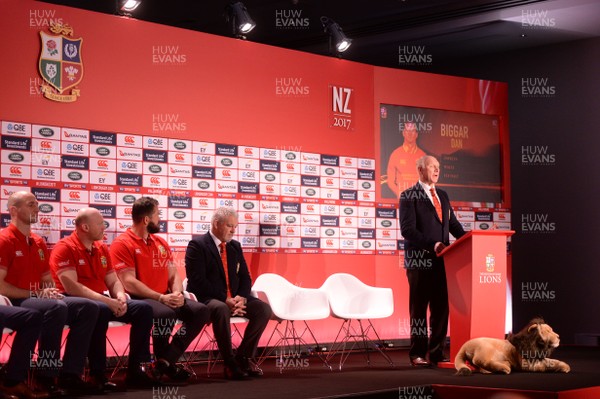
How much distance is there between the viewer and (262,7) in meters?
9.88

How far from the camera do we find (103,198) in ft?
23.4

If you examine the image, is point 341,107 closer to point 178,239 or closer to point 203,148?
point 203,148

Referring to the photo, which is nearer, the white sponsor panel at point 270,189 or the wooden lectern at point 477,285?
the wooden lectern at point 477,285

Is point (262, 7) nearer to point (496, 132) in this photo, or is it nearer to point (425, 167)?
point (496, 132)

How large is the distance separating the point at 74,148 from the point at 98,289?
1.65 metres

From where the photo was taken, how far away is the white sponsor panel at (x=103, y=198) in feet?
23.2

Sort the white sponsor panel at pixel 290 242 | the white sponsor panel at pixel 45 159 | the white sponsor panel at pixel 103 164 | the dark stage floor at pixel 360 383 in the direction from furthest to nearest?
1. the white sponsor panel at pixel 290 242
2. the white sponsor panel at pixel 103 164
3. the white sponsor panel at pixel 45 159
4. the dark stage floor at pixel 360 383

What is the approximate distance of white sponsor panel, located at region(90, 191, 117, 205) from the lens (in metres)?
7.08

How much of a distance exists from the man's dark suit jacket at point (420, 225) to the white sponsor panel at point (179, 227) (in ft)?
6.69

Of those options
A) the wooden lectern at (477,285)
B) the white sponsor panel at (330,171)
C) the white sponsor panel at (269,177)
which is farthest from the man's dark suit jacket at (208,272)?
the white sponsor panel at (330,171)

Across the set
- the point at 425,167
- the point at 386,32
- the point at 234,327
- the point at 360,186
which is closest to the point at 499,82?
the point at 386,32

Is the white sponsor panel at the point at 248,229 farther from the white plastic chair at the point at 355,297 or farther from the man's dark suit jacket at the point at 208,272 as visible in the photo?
the man's dark suit jacket at the point at 208,272

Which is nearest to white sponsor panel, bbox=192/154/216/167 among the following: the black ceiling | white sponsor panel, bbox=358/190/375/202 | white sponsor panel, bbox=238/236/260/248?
white sponsor panel, bbox=238/236/260/248

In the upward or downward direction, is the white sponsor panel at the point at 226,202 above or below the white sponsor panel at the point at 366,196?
below
